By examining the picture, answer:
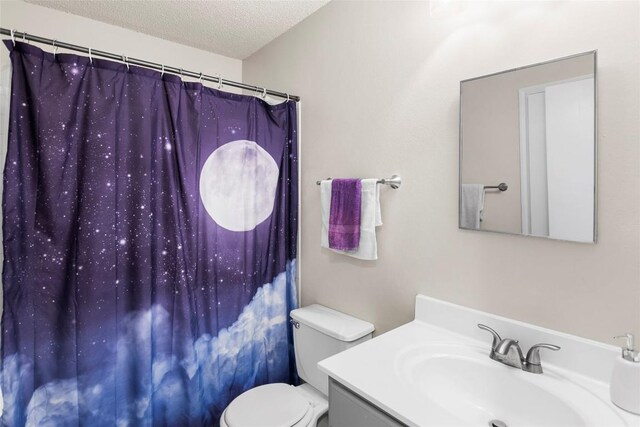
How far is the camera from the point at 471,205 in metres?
1.26

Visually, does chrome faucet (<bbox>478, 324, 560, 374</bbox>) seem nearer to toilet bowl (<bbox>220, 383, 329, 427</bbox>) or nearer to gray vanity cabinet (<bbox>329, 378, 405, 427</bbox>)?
gray vanity cabinet (<bbox>329, 378, 405, 427</bbox>)

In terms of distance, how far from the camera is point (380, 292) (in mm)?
1608

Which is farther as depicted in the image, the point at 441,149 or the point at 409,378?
the point at 441,149

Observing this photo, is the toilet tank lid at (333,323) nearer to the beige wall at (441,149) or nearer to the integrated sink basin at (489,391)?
the beige wall at (441,149)

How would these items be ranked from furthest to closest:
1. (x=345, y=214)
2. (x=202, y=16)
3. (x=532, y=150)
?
(x=202, y=16) < (x=345, y=214) < (x=532, y=150)

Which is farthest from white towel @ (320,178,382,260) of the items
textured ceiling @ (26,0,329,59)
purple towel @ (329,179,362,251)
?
textured ceiling @ (26,0,329,59)

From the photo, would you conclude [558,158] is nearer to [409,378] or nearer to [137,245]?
[409,378]

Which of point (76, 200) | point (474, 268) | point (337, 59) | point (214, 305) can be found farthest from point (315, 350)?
point (337, 59)

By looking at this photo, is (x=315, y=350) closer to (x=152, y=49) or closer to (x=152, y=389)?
(x=152, y=389)

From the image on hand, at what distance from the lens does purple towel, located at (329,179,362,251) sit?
1.63m

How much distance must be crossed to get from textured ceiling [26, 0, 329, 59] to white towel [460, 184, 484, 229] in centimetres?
130

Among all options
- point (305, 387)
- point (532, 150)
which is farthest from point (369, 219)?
point (305, 387)

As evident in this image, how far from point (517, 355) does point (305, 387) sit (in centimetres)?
108

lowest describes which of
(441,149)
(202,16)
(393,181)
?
(393,181)
